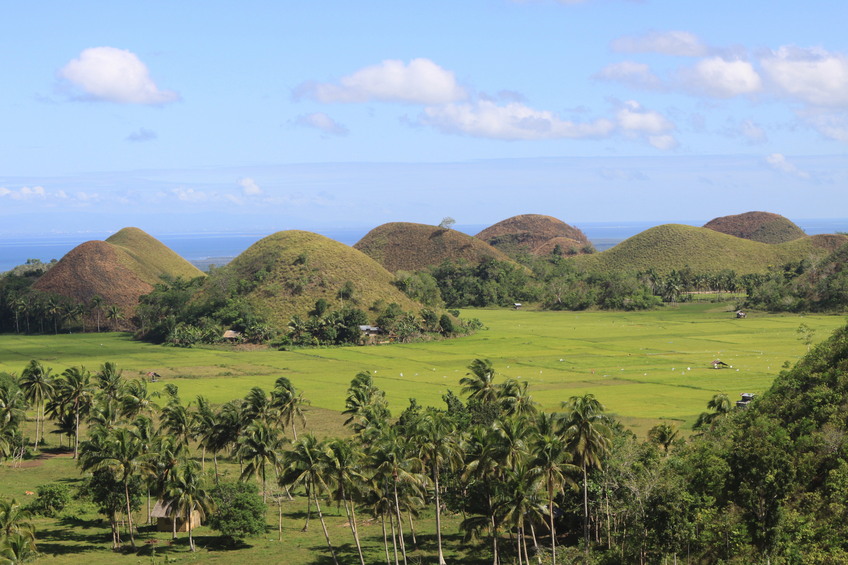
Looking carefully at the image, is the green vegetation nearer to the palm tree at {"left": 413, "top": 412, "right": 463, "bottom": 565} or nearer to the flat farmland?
the palm tree at {"left": 413, "top": 412, "right": 463, "bottom": 565}

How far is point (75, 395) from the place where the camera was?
74250 millimetres

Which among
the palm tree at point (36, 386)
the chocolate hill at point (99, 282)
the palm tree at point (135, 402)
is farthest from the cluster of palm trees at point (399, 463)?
the chocolate hill at point (99, 282)

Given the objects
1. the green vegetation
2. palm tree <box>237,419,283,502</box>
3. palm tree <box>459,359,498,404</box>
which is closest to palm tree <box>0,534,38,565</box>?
the green vegetation

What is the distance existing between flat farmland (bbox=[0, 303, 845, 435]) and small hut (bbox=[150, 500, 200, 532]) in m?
28.6

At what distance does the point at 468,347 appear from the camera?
454ft

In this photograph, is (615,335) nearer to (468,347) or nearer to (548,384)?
(468,347)

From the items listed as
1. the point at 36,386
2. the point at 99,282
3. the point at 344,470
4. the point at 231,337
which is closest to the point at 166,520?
the point at 344,470

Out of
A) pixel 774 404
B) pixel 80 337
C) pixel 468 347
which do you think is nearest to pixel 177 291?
pixel 80 337

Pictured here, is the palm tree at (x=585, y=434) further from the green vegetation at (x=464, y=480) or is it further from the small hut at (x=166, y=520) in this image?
the small hut at (x=166, y=520)

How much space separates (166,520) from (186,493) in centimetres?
796

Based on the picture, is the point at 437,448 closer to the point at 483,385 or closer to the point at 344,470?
the point at 344,470

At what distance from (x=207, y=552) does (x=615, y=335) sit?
103803 mm

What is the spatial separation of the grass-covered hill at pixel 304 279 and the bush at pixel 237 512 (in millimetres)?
98936

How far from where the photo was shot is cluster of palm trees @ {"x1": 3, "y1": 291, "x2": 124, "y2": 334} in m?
170
